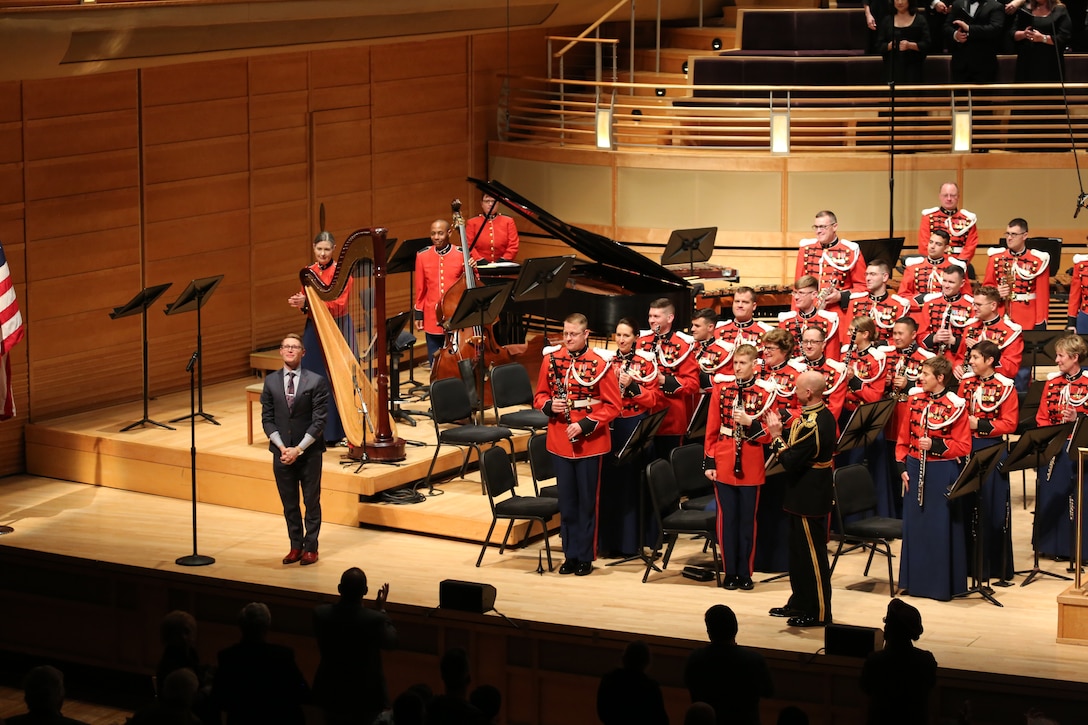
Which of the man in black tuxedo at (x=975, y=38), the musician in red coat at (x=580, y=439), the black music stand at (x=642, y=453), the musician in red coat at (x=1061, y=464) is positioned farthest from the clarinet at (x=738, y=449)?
the man in black tuxedo at (x=975, y=38)

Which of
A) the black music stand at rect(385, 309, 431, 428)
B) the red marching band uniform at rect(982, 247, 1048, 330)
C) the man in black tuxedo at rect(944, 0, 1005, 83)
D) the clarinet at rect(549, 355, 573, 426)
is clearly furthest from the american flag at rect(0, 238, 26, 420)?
the man in black tuxedo at rect(944, 0, 1005, 83)

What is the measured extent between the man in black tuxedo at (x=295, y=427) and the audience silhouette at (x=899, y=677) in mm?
4405

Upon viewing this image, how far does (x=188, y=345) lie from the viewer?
Result: 13.6 metres

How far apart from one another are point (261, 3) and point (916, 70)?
705cm

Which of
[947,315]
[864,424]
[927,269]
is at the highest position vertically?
[927,269]

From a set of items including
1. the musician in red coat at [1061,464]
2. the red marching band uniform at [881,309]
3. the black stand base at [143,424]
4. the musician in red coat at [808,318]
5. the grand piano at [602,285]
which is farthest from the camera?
the black stand base at [143,424]

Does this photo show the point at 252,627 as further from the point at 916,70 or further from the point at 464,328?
the point at 916,70

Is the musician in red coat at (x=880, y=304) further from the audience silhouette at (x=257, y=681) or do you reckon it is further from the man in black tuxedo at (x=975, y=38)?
the audience silhouette at (x=257, y=681)

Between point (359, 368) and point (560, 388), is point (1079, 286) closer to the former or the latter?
point (560, 388)

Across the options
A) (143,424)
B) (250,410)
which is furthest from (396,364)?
(143,424)

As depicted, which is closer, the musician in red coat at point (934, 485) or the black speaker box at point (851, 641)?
the black speaker box at point (851, 641)

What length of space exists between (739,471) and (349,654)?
335 cm

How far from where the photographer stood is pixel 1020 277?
1297cm

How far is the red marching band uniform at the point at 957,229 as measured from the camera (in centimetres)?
1360
